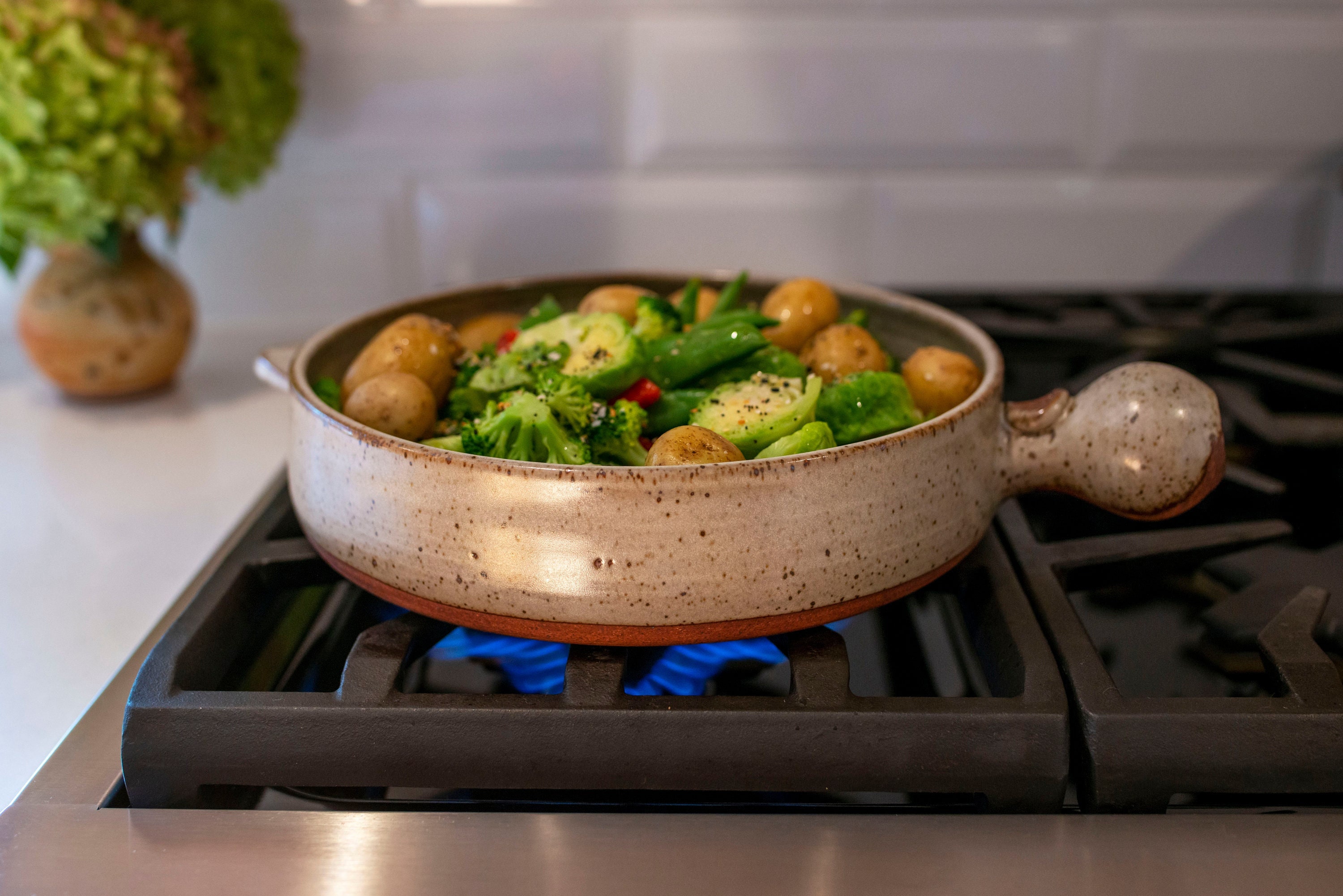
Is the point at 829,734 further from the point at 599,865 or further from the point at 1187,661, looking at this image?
the point at 1187,661

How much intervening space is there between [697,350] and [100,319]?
744 mm

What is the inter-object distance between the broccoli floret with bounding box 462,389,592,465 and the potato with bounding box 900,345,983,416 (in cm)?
24

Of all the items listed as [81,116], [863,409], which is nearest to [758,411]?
[863,409]

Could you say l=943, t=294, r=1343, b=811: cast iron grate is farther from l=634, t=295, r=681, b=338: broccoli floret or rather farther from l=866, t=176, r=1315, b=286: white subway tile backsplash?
l=634, t=295, r=681, b=338: broccoli floret

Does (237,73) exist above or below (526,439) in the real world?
above

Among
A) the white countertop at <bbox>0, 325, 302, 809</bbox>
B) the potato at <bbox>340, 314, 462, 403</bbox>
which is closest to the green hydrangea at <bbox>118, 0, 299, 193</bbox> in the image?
the white countertop at <bbox>0, 325, 302, 809</bbox>

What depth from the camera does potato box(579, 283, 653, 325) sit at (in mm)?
834

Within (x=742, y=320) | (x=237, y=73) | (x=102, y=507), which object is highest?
(x=237, y=73)

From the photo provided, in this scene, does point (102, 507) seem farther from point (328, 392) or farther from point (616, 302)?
point (616, 302)

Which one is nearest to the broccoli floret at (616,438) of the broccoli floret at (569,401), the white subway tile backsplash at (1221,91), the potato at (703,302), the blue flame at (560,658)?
the broccoli floret at (569,401)

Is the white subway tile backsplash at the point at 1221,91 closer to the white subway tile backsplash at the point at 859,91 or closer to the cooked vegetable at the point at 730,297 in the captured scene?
the white subway tile backsplash at the point at 859,91

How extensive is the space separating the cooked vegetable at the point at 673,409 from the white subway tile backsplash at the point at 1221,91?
0.86 m

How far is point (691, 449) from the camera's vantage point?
1.92 ft

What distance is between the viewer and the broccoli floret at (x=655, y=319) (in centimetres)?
78
